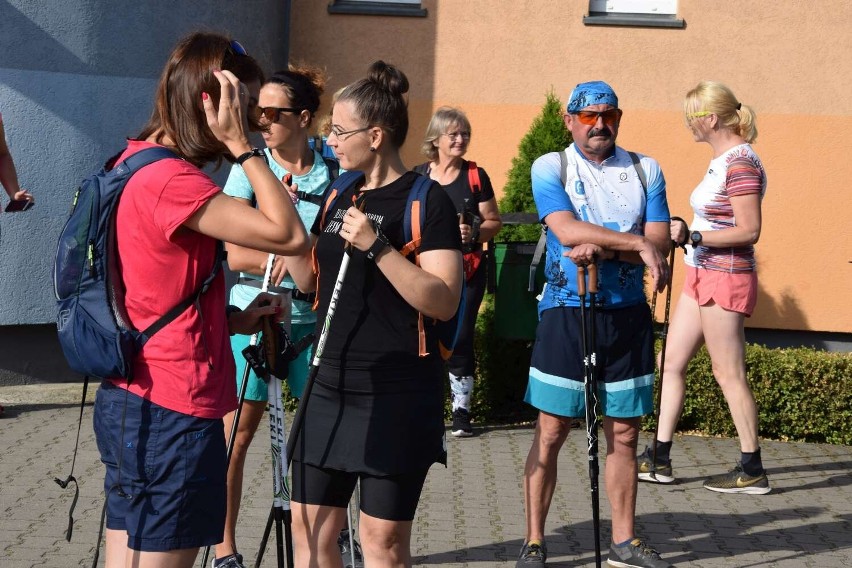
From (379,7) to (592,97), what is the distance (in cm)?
619

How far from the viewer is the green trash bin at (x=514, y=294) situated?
327 inches

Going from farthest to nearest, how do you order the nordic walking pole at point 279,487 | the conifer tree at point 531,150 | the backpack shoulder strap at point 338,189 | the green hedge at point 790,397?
1. the conifer tree at point 531,150
2. the green hedge at point 790,397
3. the backpack shoulder strap at point 338,189
4. the nordic walking pole at point 279,487

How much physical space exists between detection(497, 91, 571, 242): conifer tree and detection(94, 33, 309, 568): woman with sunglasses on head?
6.52m

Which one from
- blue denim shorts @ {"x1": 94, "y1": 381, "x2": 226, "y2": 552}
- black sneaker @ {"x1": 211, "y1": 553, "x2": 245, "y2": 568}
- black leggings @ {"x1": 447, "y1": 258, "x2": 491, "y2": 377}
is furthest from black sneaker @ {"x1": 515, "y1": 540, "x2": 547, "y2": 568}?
black leggings @ {"x1": 447, "y1": 258, "x2": 491, "y2": 377}

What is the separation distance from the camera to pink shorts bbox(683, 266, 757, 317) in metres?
6.61

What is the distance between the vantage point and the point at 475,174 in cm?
778

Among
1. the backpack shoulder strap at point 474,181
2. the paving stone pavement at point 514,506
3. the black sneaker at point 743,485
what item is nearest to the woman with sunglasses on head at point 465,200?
the backpack shoulder strap at point 474,181

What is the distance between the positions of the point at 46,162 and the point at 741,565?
19.2 feet

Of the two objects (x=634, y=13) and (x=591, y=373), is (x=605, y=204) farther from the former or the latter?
(x=634, y=13)

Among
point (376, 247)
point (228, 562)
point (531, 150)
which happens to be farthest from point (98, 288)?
point (531, 150)

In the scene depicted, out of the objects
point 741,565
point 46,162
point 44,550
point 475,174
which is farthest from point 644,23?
point 44,550

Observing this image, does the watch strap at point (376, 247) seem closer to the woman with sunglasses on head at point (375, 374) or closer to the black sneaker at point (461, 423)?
the woman with sunglasses on head at point (375, 374)

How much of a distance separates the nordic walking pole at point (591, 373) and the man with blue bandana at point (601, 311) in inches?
2.2

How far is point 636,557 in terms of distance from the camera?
5.25 m
